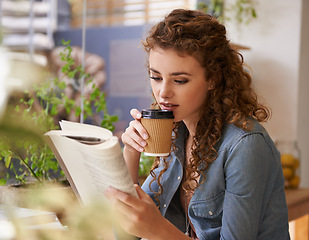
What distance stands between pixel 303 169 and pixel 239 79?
1.95 meters

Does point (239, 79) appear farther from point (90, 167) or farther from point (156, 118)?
point (90, 167)

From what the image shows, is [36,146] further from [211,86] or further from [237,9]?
[237,9]

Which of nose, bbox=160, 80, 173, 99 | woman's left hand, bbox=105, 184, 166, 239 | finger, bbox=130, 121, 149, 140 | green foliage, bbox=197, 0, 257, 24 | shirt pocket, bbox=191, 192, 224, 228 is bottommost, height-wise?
shirt pocket, bbox=191, 192, 224, 228

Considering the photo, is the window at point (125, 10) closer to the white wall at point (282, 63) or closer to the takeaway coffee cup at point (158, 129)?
the white wall at point (282, 63)

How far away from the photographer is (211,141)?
121 centimetres

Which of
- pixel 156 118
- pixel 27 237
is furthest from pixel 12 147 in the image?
pixel 27 237

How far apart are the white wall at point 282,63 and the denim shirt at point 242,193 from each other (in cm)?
180

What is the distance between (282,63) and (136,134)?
1974mm

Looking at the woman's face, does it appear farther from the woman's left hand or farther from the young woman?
the woman's left hand

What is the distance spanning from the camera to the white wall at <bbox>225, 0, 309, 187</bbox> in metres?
2.81

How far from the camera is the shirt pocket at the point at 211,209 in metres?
1.16

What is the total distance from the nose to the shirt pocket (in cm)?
32

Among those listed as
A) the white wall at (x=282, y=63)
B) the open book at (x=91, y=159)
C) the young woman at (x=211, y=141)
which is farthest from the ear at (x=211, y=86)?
the white wall at (x=282, y=63)

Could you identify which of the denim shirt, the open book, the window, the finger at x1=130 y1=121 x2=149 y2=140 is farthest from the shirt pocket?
the window
